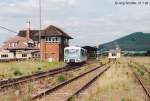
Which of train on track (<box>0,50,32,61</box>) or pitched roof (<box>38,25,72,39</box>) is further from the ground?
pitched roof (<box>38,25,72,39</box>)

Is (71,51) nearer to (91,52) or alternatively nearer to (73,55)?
(73,55)

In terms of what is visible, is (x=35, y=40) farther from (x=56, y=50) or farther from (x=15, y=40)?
(x=56, y=50)

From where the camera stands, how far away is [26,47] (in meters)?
104

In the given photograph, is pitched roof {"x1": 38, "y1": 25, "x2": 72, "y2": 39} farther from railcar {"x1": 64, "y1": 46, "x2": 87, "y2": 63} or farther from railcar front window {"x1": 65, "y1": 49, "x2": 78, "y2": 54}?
railcar {"x1": 64, "y1": 46, "x2": 87, "y2": 63}

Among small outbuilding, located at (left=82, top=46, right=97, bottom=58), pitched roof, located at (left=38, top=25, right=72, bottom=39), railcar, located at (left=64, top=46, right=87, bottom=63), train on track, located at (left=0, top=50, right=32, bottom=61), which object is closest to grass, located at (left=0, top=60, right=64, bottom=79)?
railcar, located at (left=64, top=46, right=87, bottom=63)

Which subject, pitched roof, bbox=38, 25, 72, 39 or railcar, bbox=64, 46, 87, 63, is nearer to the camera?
railcar, bbox=64, 46, 87, 63

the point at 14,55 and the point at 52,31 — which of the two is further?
the point at 14,55

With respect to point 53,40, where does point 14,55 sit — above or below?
Result: below

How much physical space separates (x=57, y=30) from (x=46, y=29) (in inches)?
90.3

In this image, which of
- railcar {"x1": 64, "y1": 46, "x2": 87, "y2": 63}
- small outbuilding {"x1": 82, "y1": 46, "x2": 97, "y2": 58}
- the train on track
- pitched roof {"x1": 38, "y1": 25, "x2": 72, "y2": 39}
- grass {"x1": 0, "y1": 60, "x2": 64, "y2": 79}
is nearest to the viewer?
grass {"x1": 0, "y1": 60, "x2": 64, "y2": 79}

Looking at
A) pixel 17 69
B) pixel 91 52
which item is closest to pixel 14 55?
pixel 91 52

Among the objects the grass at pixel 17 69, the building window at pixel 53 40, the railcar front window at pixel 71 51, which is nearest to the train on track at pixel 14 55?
the building window at pixel 53 40

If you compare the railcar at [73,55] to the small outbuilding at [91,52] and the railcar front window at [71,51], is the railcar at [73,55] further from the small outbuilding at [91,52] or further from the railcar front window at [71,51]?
the small outbuilding at [91,52]

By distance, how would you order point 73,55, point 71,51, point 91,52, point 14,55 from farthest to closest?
point 91,52 → point 14,55 → point 71,51 → point 73,55
